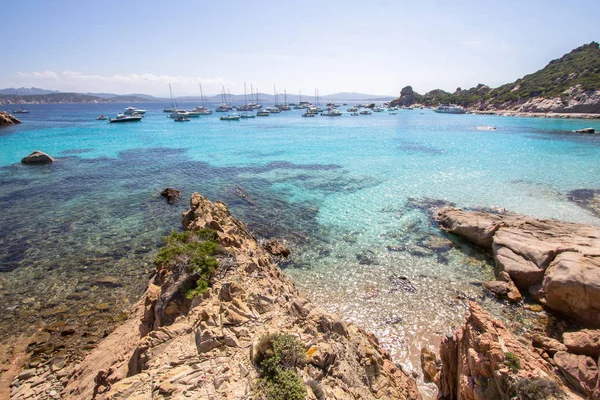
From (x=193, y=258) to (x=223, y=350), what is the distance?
4197mm

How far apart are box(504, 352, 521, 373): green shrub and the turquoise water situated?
4191mm

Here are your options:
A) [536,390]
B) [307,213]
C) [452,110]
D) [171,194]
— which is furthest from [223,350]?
[452,110]

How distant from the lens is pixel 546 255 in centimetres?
A: 1534

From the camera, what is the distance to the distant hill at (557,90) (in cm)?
9162

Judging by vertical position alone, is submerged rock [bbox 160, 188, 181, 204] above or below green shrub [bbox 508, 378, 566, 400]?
below

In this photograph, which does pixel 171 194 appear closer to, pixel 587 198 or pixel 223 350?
pixel 223 350

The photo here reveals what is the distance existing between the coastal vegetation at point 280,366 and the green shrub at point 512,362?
5377 millimetres

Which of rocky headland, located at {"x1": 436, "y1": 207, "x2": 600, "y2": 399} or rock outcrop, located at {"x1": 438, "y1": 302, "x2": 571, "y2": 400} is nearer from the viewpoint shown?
rock outcrop, located at {"x1": 438, "y1": 302, "x2": 571, "y2": 400}

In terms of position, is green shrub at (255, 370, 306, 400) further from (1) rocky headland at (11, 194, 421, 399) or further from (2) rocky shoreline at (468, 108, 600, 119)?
(2) rocky shoreline at (468, 108, 600, 119)

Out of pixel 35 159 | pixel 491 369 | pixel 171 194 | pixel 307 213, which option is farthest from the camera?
pixel 35 159

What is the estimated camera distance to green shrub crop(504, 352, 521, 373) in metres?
7.46

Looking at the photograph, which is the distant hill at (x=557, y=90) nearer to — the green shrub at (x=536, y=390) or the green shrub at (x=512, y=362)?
the green shrub at (x=512, y=362)

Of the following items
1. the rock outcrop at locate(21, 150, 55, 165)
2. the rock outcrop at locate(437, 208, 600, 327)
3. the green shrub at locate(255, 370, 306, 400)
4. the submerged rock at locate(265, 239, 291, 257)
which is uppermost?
the green shrub at locate(255, 370, 306, 400)

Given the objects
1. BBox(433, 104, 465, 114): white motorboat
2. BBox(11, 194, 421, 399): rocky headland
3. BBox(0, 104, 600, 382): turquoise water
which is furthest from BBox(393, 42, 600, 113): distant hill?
BBox(11, 194, 421, 399): rocky headland
